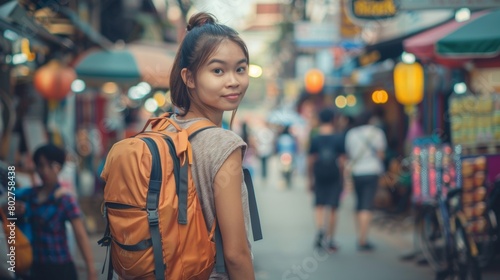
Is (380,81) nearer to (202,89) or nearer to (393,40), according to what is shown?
(393,40)

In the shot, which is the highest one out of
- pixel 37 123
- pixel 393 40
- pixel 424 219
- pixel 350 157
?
pixel 393 40

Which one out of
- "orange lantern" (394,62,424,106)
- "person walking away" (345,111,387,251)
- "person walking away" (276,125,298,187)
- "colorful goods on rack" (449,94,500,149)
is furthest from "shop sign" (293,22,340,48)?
"colorful goods on rack" (449,94,500,149)

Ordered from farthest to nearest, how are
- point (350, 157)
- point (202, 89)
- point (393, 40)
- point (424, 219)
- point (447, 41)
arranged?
point (393, 40) → point (350, 157) → point (424, 219) → point (447, 41) → point (202, 89)

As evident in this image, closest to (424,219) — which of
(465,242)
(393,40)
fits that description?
(465,242)

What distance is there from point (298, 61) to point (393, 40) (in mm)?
22985

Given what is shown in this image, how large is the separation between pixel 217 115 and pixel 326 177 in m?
6.91

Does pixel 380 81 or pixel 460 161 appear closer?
pixel 460 161

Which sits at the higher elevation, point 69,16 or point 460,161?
point 69,16

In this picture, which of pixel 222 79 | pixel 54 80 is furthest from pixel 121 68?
pixel 222 79

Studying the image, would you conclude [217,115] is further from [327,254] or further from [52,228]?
[327,254]

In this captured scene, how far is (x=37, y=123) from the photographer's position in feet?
33.4

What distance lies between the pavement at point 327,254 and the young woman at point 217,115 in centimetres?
527

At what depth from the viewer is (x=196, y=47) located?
8.18 feet

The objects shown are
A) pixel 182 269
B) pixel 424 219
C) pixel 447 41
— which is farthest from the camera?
pixel 424 219
